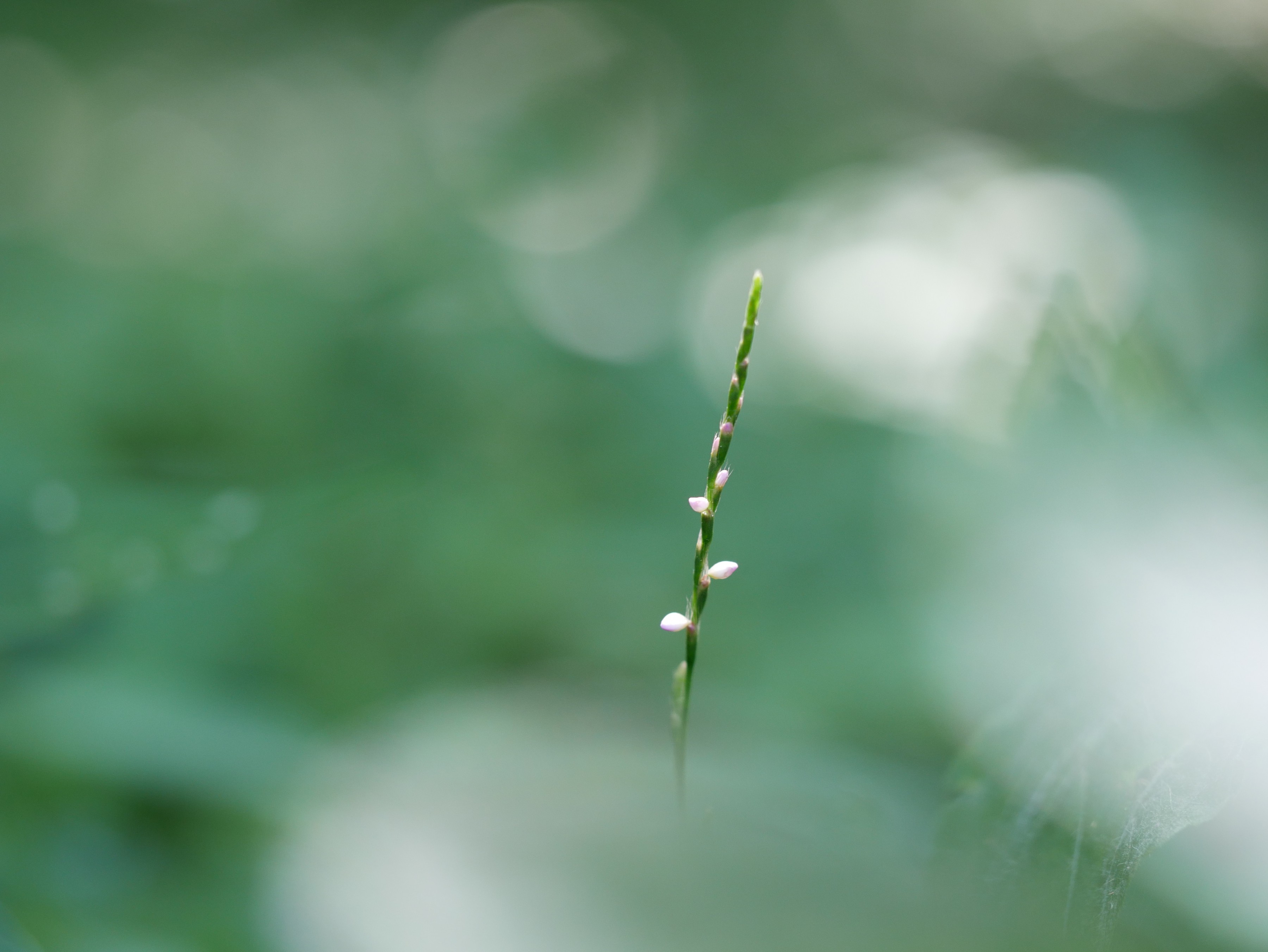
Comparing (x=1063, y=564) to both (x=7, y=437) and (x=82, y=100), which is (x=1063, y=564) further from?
(x=82, y=100)

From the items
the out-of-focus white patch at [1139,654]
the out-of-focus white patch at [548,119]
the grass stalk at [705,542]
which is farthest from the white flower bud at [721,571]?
the out-of-focus white patch at [548,119]

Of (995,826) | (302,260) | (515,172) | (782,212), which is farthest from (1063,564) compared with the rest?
(515,172)

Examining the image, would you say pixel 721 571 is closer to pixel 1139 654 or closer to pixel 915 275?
pixel 1139 654

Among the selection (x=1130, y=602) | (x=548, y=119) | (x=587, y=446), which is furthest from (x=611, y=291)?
(x=1130, y=602)

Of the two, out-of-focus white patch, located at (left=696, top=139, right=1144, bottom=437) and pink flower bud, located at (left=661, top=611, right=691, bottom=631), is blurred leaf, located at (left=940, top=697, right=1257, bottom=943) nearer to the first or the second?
pink flower bud, located at (left=661, top=611, right=691, bottom=631)

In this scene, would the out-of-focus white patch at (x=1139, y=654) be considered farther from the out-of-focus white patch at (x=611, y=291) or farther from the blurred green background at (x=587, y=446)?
the out-of-focus white patch at (x=611, y=291)

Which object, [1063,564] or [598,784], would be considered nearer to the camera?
[598,784]
